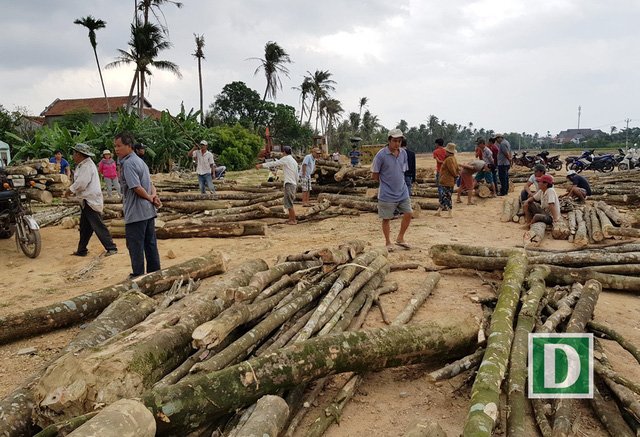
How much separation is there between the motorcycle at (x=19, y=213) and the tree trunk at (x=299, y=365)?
5.92 metres

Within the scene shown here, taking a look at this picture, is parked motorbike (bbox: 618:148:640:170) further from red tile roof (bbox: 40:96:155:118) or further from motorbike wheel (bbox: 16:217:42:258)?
red tile roof (bbox: 40:96:155:118)

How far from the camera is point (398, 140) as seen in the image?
636cm

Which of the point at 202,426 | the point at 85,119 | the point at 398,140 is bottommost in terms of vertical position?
the point at 202,426

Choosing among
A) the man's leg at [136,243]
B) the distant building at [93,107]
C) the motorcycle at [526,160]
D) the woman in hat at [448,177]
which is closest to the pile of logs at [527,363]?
the man's leg at [136,243]

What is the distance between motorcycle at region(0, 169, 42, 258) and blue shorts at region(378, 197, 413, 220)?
5361mm

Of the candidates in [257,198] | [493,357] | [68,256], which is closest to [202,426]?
[493,357]

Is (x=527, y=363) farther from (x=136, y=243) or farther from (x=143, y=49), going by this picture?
(x=143, y=49)

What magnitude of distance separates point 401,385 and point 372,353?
0.41 m

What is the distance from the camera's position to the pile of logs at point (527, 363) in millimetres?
2428

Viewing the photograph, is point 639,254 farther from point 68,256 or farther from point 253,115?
point 253,115

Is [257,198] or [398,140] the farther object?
[257,198]

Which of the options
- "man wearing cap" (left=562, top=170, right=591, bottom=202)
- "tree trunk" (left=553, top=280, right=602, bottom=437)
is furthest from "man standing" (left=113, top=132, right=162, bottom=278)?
"man wearing cap" (left=562, top=170, right=591, bottom=202)

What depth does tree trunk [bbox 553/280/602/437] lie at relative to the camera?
2.41 metres

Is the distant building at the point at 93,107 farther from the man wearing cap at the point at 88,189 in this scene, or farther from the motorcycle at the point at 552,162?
the man wearing cap at the point at 88,189
